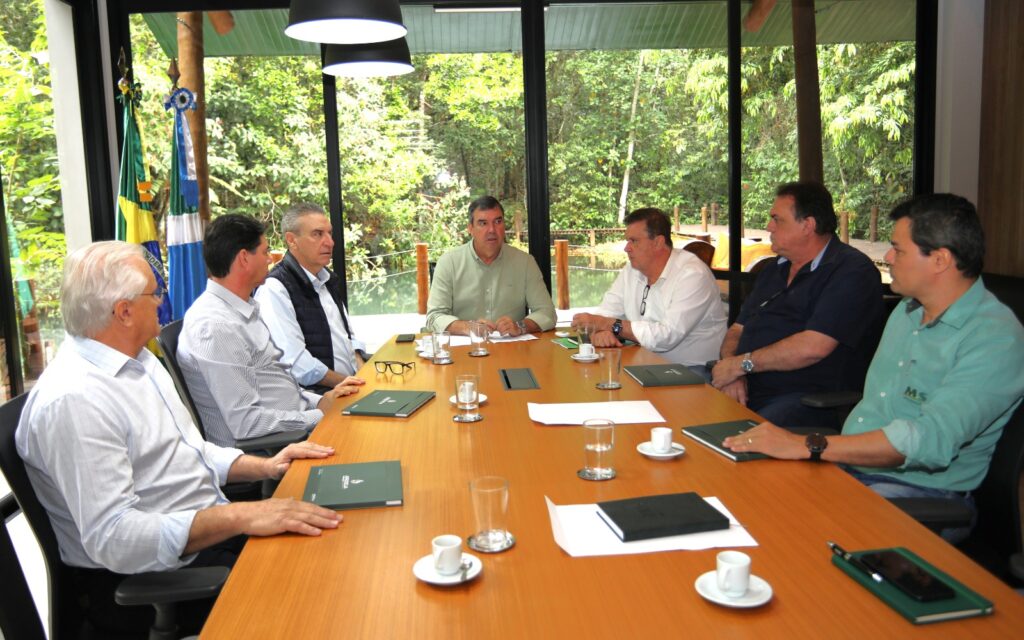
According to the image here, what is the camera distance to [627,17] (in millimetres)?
5543

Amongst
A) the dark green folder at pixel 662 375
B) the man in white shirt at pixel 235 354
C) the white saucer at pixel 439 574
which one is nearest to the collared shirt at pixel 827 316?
the dark green folder at pixel 662 375

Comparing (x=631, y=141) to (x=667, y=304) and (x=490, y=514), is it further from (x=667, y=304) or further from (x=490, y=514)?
(x=490, y=514)

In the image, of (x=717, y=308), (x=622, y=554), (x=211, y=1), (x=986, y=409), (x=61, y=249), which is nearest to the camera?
(x=622, y=554)

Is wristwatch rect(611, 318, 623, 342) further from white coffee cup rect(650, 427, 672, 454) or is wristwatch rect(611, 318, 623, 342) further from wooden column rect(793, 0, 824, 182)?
wooden column rect(793, 0, 824, 182)

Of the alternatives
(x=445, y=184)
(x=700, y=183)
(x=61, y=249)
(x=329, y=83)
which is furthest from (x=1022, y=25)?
(x=61, y=249)

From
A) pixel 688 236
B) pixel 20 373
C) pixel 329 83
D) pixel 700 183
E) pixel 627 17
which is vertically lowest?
pixel 20 373

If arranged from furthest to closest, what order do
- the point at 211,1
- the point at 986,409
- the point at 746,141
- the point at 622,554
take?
the point at 746,141, the point at 211,1, the point at 986,409, the point at 622,554

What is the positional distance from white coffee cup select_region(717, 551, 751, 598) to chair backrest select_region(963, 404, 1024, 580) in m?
1.07

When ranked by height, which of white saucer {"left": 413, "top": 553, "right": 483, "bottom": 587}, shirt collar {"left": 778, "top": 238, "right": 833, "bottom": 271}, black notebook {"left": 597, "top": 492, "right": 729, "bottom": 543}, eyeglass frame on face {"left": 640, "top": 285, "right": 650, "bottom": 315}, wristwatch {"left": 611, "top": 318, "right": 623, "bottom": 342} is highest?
shirt collar {"left": 778, "top": 238, "right": 833, "bottom": 271}

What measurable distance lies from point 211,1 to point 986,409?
4907 mm

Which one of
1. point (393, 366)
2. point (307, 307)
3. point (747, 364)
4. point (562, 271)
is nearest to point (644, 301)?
point (747, 364)

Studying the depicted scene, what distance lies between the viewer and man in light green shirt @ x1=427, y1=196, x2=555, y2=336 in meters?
4.56

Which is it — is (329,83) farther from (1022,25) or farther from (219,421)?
(1022,25)

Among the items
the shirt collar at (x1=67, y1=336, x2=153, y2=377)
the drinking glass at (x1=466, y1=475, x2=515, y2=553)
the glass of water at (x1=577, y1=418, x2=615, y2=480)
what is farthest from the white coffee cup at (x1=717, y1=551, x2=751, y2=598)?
the shirt collar at (x1=67, y1=336, x2=153, y2=377)
